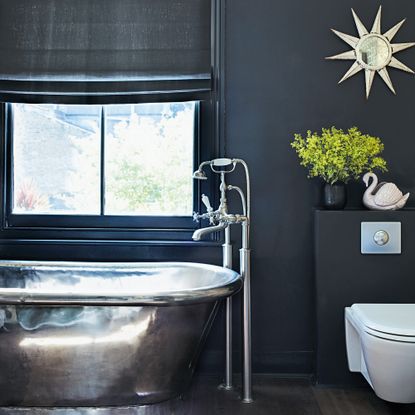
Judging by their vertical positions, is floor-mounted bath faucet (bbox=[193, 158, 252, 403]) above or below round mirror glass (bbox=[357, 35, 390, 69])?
below

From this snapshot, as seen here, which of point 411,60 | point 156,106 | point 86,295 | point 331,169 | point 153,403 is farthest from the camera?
point 156,106

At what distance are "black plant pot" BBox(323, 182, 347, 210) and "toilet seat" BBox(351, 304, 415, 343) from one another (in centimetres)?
50

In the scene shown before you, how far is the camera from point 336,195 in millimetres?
2412

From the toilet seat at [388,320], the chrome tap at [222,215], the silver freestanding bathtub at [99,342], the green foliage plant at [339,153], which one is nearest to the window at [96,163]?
the chrome tap at [222,215]

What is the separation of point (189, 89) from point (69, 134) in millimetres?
735

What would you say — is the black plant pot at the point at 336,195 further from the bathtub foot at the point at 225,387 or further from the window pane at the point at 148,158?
the bathtub foot at the point at 225,387

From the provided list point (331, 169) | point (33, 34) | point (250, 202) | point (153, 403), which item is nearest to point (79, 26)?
point (33, 34)

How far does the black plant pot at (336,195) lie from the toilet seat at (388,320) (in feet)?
1.63

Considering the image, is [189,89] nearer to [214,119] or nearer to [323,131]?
[214,119]

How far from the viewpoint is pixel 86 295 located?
1844 millimetres

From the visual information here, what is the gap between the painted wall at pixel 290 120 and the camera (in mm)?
2582

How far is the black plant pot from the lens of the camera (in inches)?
95.0

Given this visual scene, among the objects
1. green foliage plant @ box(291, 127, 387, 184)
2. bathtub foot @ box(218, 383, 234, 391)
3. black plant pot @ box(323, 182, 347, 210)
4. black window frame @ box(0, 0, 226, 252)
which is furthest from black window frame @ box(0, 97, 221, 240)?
bathtub foot @ box(218, 383, 234, 391)

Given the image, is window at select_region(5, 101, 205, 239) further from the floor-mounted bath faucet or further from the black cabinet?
the black cabinet
